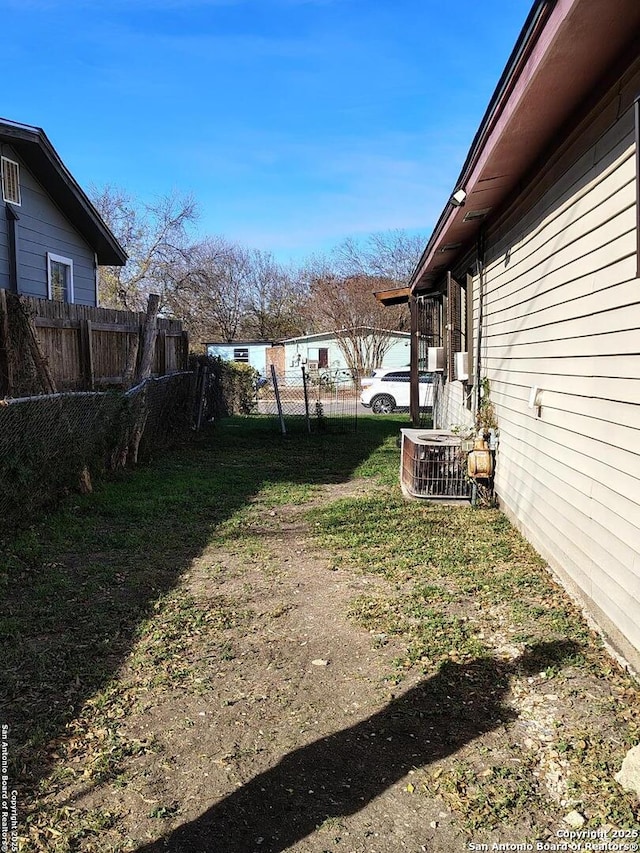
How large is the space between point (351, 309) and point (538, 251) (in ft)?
99.7

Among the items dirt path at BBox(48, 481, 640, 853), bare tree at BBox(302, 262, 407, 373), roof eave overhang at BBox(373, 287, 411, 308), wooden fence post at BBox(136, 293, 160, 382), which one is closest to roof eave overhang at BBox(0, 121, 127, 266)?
wooden fence post at BBox(136, 293, 160, 382)

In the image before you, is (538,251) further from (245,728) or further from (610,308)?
(245,728)

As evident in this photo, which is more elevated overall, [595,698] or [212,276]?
[212,276]

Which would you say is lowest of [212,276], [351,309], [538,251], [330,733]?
[330,733]

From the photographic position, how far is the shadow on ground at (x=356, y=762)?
6.62 ft

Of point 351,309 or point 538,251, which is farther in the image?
point 351,309

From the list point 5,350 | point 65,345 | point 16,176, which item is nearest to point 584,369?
point 5,350

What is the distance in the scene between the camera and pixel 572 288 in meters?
4.08

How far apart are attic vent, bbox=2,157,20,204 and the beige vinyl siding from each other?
23.6ft

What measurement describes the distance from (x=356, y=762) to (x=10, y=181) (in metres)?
9.53

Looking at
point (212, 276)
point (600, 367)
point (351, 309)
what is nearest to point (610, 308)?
point (600, 367)

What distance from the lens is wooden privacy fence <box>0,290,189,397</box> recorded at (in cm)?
611

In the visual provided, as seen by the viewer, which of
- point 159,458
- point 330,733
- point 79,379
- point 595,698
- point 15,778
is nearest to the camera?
point 15,778

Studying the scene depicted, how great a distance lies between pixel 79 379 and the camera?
766 cm
